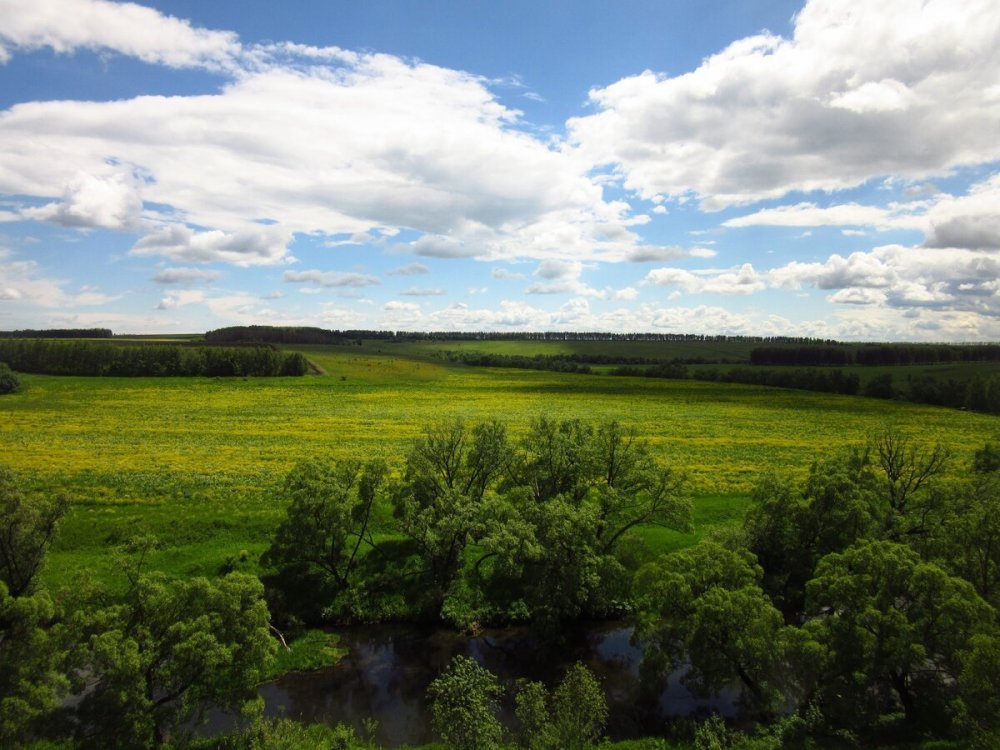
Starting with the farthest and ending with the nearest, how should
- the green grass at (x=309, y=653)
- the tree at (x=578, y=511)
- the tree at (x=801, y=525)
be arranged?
the tree at (x=801, y=525) < the tree at (x=578, y=511) < the green grass at (x=309, y=653)

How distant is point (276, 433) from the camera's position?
72.6 metres

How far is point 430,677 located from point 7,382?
115 m

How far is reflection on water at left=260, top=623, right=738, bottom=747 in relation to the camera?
80.8 ft

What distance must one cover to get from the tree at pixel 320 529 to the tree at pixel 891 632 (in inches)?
931

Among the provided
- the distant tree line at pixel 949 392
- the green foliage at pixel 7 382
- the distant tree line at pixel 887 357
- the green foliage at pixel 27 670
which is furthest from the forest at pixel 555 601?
the distant tree line at pixel 887 357

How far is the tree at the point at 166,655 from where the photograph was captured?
63.8 ft

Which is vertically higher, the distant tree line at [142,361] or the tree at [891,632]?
the distant tree line at [142,361]

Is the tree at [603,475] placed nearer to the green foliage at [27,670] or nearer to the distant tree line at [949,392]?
the green foliage at [27,670]

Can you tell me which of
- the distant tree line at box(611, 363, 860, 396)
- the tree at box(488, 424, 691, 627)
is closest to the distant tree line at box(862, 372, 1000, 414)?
the distant tree line at box(611, 363, 860, 396)

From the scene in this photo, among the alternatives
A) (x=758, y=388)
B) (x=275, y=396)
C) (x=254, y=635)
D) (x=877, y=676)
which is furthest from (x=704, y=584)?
(x=758, y=388)

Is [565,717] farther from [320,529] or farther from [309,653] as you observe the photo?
[320,529]

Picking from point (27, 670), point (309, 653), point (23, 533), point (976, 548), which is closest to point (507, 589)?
point (309, 653)

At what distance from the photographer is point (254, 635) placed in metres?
21.6

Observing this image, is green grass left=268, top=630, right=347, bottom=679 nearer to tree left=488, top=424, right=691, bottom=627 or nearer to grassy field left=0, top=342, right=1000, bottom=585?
grassy field left=0, top=342, right=1000, bottom=585
